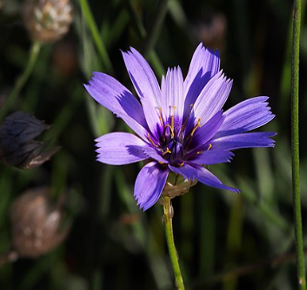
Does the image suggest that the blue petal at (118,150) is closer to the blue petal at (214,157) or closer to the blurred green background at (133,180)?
the blue petal at (214,157)

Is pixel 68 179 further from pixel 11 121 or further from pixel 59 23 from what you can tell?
pixel 11 121

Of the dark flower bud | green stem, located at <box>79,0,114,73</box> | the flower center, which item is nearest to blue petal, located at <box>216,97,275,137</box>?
the flower center

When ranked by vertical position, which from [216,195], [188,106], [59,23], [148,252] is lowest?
[148,252]

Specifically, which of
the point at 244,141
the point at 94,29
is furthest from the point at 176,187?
the point at 94,29

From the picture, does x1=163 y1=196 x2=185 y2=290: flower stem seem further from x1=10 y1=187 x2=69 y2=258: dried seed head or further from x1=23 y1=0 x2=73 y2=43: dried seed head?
x1=23 y1=0 x2=73 y2=43: dried seed head

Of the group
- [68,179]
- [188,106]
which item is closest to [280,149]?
[68,179]

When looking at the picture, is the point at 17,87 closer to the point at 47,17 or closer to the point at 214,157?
the point at 47,17
